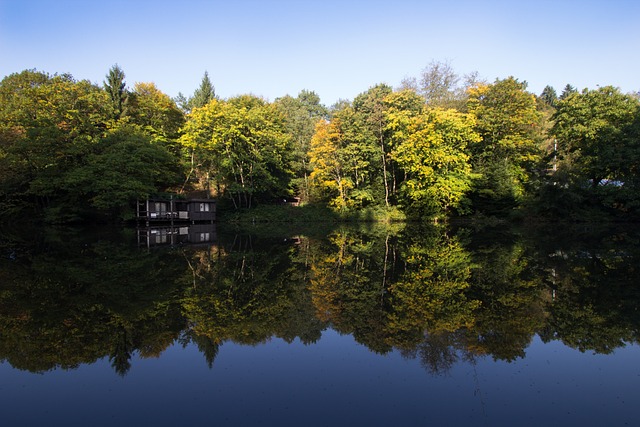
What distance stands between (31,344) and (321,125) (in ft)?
116

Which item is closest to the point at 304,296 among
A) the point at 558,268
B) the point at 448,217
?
the point at 558,268

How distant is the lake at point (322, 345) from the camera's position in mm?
4477

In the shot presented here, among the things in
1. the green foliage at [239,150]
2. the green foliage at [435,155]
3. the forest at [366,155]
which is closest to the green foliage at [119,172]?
the forest at [366,155]

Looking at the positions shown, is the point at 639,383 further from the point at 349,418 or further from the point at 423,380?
the point at 349,418

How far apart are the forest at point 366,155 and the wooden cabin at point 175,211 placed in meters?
1.31

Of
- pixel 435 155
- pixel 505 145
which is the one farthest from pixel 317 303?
pixel 505 145

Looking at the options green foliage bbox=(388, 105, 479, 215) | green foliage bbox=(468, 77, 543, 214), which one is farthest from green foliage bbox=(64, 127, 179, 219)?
green foliage bbox=(468, 77, 543, 214)

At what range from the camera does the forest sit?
31.9 metres

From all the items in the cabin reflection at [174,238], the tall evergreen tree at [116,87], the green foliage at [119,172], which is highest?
the tall evergreen tree at [116,87]

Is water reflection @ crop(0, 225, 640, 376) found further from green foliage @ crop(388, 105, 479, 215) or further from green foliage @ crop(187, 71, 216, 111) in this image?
green foliage @ crop(187, 71, 216, 111)

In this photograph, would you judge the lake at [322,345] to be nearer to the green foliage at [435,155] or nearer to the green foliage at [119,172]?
the green foliage at [119,172]

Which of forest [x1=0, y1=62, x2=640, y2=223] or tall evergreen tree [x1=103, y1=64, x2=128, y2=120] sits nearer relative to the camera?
forest [x1=0, y1=62, x2=640, y2=223]

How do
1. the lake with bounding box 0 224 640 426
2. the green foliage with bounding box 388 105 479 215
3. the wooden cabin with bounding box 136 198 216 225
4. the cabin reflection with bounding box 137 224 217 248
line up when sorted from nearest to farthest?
the lake with bounding box 0 224 640 426 → the cabin reflection with bounding box 137 224 217 248 → the green foliage with bounding box 388 105 479 215 → the wooden cabin with bounding box 136 198 216 225

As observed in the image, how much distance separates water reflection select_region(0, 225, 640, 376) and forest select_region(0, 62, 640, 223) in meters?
19.2
